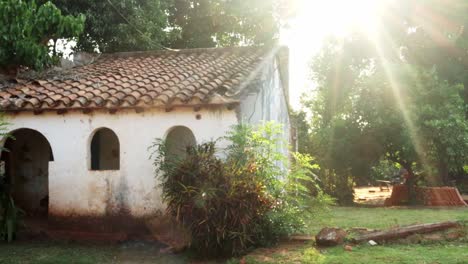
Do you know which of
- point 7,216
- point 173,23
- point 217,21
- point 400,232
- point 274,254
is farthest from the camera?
point 173,23

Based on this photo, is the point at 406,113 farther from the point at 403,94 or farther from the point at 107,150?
the point at 107,150

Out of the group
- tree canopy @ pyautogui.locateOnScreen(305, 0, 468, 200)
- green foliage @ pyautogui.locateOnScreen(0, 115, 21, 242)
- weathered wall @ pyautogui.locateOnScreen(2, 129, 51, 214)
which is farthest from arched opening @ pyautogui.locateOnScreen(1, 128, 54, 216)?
tree canopy @ pyautogui.locateOnScreen(305, 0, 468, 200)

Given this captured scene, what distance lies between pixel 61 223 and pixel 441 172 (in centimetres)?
1409

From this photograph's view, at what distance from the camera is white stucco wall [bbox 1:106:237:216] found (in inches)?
374

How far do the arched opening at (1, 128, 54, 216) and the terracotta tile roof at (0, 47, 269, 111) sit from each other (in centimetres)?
208

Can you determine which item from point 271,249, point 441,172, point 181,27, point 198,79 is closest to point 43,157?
point 198,79

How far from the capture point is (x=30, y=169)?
12555mm

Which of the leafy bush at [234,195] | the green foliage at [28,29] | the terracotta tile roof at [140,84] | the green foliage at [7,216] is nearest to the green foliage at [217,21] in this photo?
the terracotta tile roof at [140,84]

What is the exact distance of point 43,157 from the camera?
12570 mm

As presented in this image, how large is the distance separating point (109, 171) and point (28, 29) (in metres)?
3.47

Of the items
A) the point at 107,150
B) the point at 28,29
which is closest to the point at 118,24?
the point at 107,150

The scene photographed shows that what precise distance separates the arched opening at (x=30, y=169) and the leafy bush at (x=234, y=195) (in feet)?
17.8

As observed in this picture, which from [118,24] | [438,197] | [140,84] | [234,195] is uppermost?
[118,24]

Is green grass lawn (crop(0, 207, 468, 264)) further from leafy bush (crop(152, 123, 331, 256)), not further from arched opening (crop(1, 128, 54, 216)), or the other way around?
arched opening (crop(1, 128, 54, 216))
